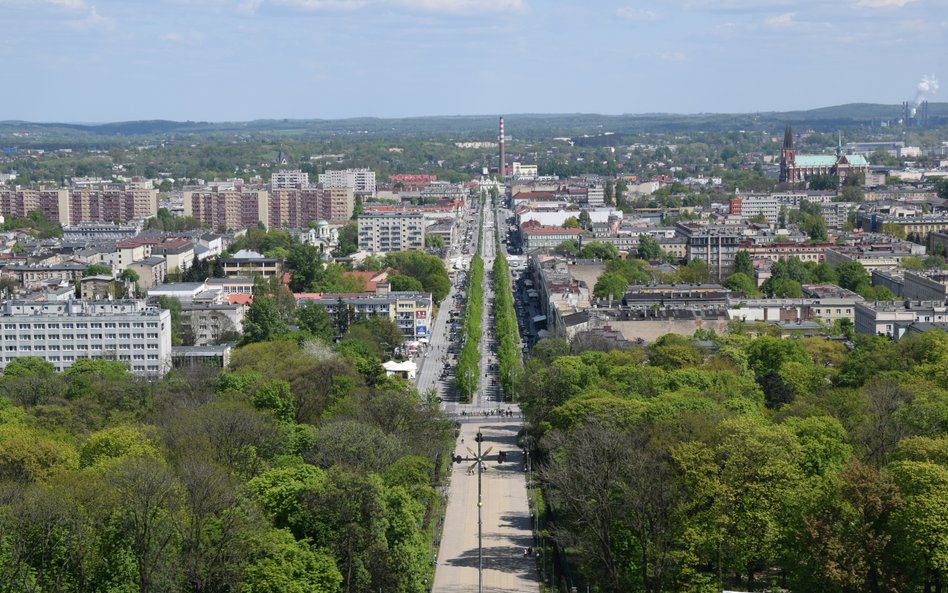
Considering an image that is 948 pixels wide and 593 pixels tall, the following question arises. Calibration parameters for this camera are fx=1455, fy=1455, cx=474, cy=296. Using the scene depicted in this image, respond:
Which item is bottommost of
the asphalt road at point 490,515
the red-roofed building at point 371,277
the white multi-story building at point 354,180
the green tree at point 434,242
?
the asphalt road at point 490,515

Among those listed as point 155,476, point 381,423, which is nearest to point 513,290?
point 381,423

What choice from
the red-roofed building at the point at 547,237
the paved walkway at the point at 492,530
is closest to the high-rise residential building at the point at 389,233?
the red-roofed building at the point at 547,237

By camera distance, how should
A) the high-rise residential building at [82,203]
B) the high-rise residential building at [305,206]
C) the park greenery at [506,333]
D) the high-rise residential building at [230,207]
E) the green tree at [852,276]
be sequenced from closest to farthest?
the park greenery at [506,333] → the green tree at [852,276] → the high-rise residential building at [230,207] → the high-rise residential building at [82,203] → the high-rise residential building at [305,206]

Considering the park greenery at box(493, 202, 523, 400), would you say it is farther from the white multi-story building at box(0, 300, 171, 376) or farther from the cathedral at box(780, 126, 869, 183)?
the cathedral at box(780, 126, 869, 183)

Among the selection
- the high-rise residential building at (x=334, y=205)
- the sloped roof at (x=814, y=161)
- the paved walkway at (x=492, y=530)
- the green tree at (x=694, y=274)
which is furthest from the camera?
the sloped roof at (x=814, y=161)

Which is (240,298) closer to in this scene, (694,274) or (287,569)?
(694,274)

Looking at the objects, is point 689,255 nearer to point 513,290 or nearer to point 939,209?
point 513,290

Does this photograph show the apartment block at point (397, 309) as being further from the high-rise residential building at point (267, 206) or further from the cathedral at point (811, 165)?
the cathedral at point (811, 165)
